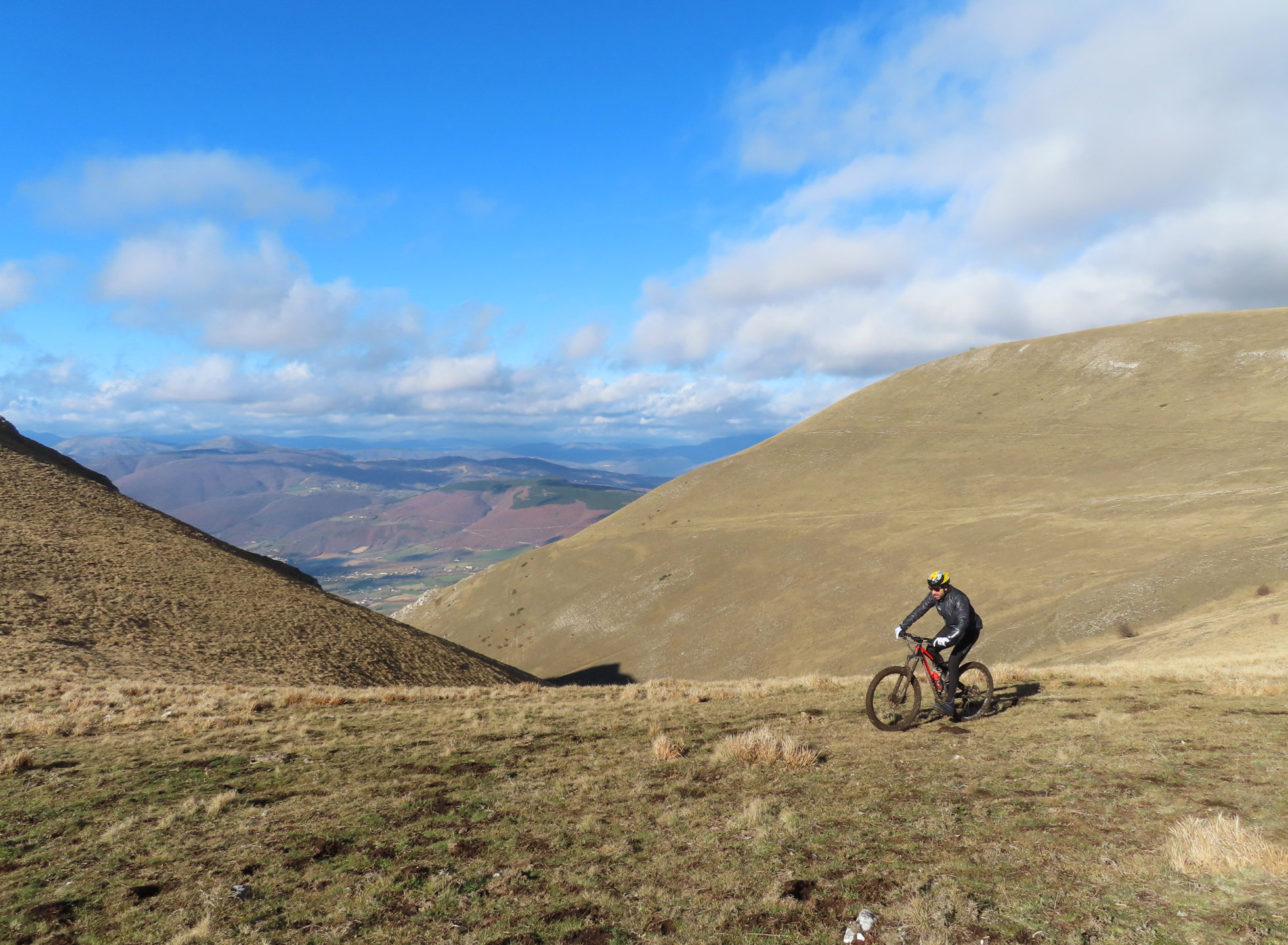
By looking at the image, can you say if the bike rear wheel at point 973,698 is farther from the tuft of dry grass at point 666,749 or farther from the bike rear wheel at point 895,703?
the tuft of dry grass at point 666,749

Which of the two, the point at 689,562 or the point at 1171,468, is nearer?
the point at 1171,468

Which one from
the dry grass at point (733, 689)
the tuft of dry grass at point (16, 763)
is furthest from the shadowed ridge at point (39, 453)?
the dry grass at point (733, 689)

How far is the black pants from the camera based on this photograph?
10984mm

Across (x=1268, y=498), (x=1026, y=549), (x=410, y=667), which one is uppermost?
(x=1268, y=498)

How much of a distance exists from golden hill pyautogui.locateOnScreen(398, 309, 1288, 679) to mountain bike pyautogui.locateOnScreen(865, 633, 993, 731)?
24682 millimetres

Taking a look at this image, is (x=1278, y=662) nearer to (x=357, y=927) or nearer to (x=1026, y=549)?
(x=357, y=927)

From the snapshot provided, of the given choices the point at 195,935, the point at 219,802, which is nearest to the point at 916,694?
the point at 195,935

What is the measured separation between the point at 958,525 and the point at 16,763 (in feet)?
198

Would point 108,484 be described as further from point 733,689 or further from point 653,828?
point 653,828

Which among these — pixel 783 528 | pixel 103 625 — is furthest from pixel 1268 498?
pixel 103 625

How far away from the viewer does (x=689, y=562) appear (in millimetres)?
70688

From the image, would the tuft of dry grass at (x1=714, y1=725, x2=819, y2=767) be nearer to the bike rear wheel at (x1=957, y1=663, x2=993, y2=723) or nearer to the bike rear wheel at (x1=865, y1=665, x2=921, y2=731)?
the bike rear wheel at (x1=865, y1=665, x2=921, y2=731)

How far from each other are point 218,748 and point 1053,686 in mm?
18251

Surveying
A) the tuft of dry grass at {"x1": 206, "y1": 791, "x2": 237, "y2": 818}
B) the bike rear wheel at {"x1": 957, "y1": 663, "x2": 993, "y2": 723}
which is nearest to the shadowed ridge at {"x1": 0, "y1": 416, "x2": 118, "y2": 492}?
the tuft of dry grass at {"x1": 206, "y1": 791, "x2": 237, "y2": 818}
